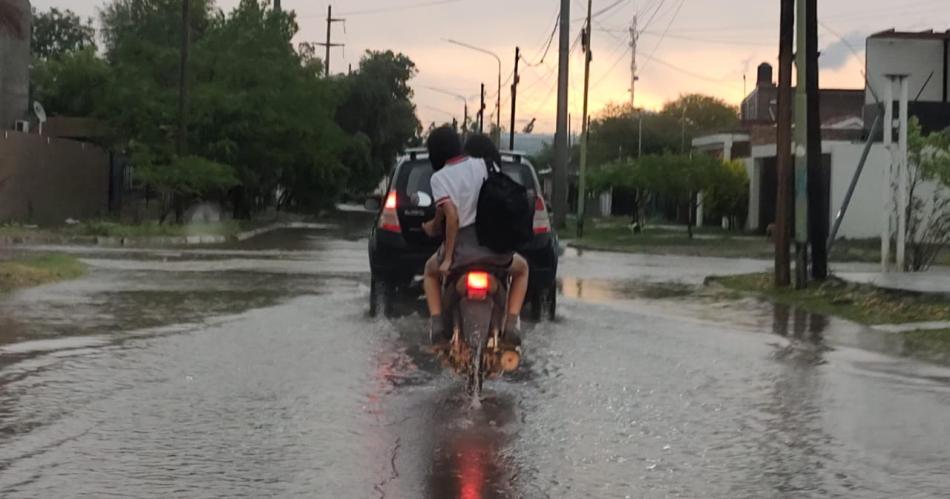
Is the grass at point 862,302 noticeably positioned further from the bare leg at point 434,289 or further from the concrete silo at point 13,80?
the concrete silo at point 13,80

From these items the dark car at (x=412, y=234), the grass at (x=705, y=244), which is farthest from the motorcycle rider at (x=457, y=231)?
the grass at (x=705, y=244)

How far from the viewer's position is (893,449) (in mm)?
7879

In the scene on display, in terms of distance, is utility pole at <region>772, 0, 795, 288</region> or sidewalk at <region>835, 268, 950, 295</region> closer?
sidewalk at <region>835, 268, 950, 295</region>

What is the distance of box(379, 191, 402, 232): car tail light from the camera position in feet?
45.1

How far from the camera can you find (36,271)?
19109mm

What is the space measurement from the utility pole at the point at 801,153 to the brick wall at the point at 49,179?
2116 cm

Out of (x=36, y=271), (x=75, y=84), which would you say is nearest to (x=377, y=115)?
(x=75, y=84)

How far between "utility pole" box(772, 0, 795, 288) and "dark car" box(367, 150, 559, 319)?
19.9ft

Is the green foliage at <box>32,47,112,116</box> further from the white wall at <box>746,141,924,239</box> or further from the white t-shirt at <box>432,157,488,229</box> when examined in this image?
the white t-shirt at <box>432,157,488,229</box>

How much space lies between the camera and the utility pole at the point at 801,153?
735 inches

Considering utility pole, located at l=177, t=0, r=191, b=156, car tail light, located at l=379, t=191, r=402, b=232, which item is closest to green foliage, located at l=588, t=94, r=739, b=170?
utility pole, located at l=177, t=0, r=191, b=156

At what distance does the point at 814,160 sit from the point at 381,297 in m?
8.13

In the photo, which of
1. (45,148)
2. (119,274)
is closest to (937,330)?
(119,274)

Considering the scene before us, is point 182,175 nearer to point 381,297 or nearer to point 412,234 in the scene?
point 381,297
